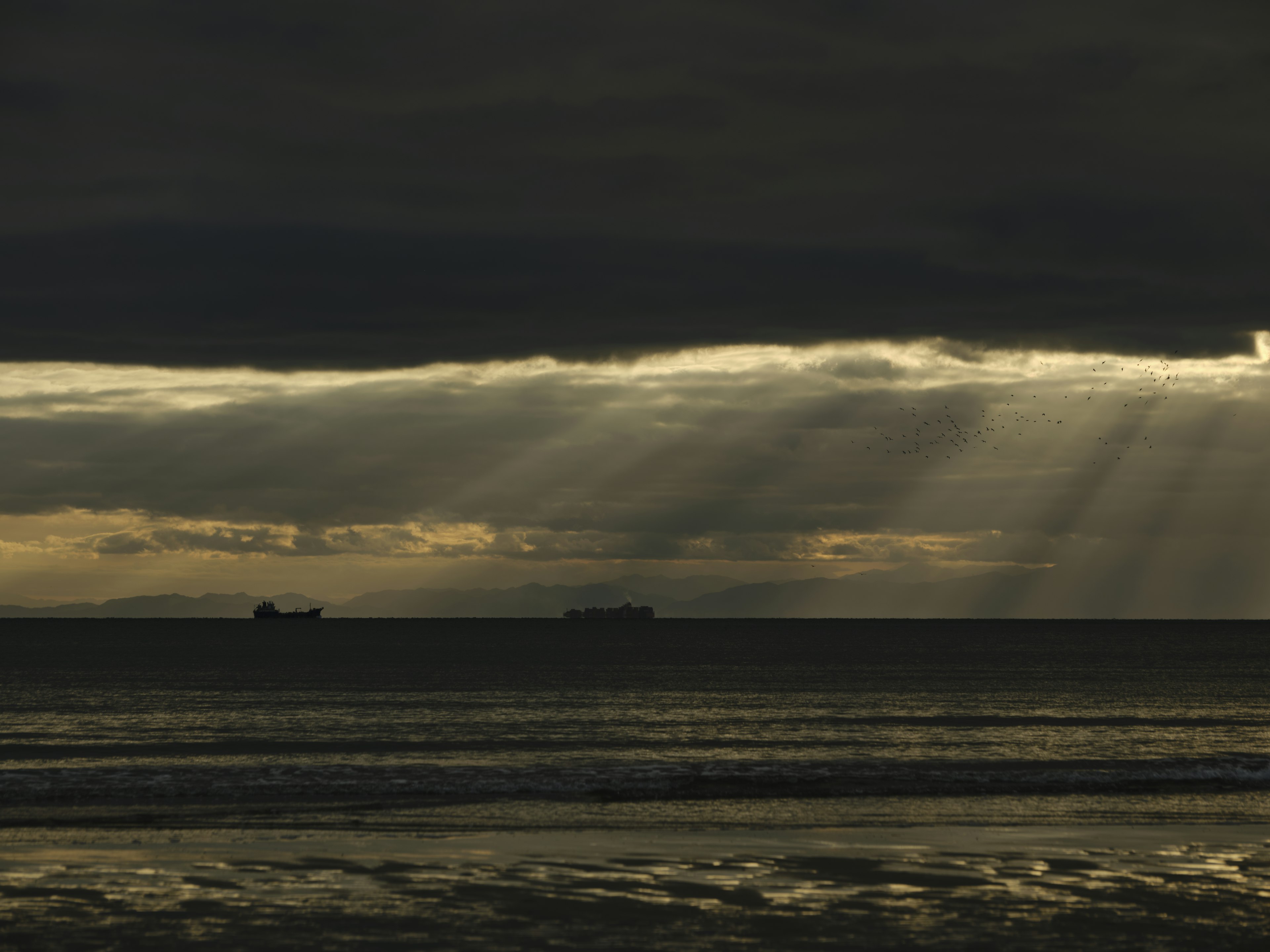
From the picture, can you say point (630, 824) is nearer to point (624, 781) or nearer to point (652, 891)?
point (624, 781)

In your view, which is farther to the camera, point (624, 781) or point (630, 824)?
point (624, 781)

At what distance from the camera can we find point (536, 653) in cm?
16262

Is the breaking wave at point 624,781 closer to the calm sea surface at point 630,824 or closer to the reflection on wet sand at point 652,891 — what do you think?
the calm sea surface at point 630,824

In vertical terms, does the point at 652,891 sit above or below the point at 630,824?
above

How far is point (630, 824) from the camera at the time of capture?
2792 centimetres

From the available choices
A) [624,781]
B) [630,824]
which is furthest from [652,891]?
[624,781]

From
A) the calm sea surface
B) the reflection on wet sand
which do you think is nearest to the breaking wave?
the calm sea surface

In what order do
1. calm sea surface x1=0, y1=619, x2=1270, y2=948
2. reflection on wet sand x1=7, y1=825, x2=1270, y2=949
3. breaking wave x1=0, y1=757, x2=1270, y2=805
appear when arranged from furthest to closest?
1. breaking wave x1=0, y1=757, x2=1270, y2=805
2. calm sea surface x1=0, y1=619, x2=1270, y2=948
3. reflection on wet sand x1=7, y1=825, x2=1270, y2=949

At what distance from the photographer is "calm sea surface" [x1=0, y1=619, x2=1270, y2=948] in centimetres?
1795

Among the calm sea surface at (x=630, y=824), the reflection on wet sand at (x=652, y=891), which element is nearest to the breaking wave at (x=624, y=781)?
the calm sea surface at (x=630, y=824)

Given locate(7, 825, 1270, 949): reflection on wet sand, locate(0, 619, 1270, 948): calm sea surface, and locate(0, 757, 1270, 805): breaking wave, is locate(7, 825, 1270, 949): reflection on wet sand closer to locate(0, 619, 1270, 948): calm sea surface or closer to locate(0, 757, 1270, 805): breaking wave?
locate(0, 619, 1270, 948): calm sea surface

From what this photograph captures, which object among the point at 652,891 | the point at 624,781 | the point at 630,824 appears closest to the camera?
the point at 652,891

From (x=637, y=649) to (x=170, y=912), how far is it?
167213mm

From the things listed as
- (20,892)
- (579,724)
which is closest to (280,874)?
(20,892)
